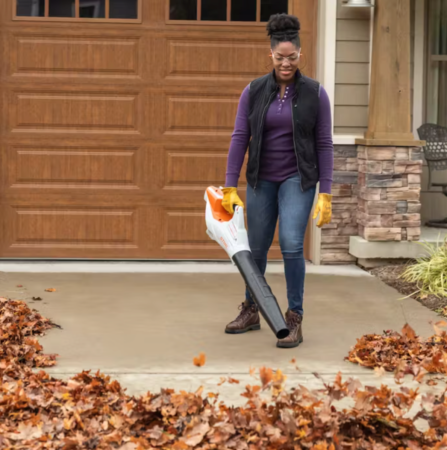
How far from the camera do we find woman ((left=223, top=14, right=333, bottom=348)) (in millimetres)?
6297

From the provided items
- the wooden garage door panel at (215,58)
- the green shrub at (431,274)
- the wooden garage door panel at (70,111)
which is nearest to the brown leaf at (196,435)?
the green shrub at (431,274)

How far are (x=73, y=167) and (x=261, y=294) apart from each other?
160 inches

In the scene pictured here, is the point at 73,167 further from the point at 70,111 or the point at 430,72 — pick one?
the point at 430,72

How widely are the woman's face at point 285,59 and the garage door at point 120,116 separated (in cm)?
345

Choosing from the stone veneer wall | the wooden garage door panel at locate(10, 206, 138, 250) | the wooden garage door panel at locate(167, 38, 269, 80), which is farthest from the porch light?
the wooden garage door panel at locate(10, 206, 138, 250)


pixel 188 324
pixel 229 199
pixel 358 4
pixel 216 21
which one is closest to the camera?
pixel 229 199

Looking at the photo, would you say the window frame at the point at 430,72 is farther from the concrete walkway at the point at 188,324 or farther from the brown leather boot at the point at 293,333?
the brown leather boot at the point at 293,333

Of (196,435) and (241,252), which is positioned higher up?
(241,252)

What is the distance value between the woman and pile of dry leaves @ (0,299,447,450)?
1633mm

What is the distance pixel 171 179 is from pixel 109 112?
87 centimetres

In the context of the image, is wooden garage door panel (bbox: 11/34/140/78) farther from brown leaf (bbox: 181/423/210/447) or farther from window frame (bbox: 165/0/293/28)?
brown leaf (bbox: 181/423/210/447)

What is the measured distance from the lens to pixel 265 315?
6090 millimetres

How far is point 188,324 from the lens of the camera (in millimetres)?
6992

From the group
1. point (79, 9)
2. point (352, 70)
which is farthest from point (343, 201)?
point (79, 9)
